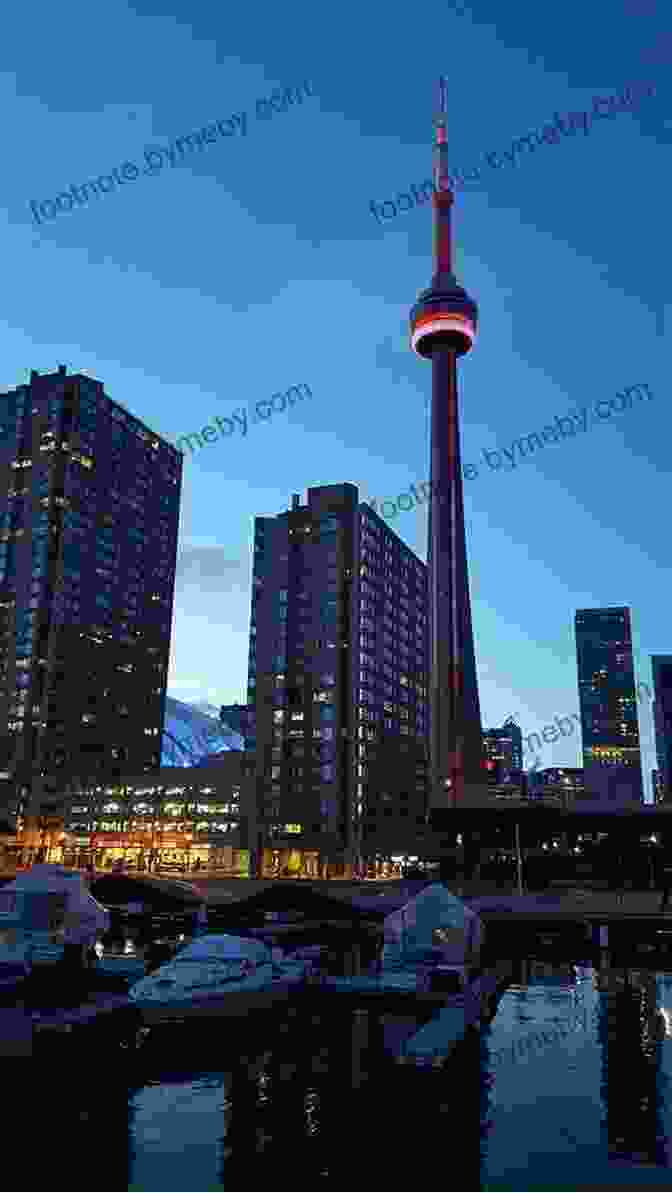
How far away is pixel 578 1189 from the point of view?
65.4 ft

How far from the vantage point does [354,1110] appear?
25.7 meters

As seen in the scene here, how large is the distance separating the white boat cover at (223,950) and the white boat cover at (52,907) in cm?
1095

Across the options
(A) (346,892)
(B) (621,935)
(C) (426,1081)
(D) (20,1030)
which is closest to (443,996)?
(C) (426,1081)

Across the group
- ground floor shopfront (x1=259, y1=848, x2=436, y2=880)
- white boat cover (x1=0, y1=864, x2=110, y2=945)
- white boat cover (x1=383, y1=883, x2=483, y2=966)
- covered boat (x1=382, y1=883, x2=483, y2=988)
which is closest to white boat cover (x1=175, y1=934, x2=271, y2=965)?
covered boat (x1=382, y1=883, x2=483, y2=988)

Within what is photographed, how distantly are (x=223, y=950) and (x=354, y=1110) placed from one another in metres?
16.1

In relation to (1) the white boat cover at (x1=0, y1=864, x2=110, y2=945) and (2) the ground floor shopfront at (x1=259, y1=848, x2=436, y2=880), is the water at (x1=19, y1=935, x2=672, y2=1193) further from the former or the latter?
(2) the ground floor shopfront at (x1=259, y1=848, x2=436, y2=880)

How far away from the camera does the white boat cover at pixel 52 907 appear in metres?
49.5

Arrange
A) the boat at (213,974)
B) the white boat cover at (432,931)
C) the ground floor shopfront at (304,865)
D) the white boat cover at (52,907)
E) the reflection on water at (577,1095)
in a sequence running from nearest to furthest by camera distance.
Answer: the reflection on water at (577,1095)
the boat at (213,974)
the white boat cover at (52,907)
the white boat cover at (432,931)
the ground floor shopfront at (304,865)

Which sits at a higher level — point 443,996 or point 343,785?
point 343,785

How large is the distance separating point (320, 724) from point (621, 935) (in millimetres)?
121065

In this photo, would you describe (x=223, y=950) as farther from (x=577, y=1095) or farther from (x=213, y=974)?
(x=577, y=1095)

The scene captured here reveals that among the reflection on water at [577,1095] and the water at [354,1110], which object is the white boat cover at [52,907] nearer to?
the water at [354,1110]

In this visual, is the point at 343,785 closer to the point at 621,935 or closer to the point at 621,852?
the point at 621,852

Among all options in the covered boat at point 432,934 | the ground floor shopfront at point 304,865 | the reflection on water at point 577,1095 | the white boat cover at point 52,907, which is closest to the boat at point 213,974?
the covered boat at point 432,934
